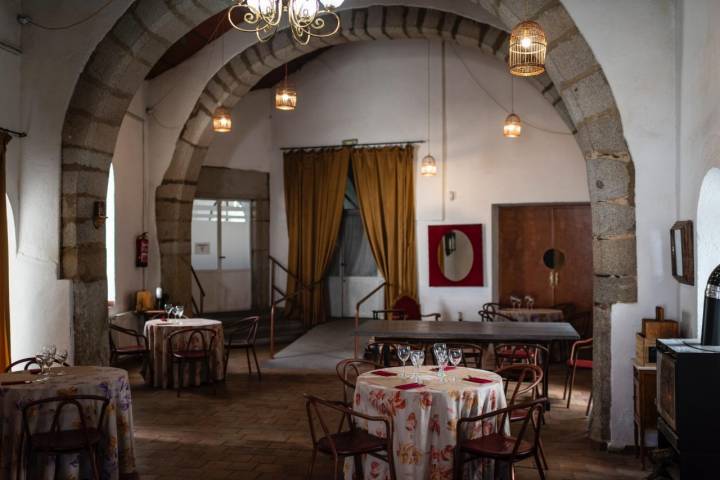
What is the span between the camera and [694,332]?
4.34m

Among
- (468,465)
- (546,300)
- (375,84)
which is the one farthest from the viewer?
(375,84)

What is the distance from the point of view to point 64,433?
3.92m

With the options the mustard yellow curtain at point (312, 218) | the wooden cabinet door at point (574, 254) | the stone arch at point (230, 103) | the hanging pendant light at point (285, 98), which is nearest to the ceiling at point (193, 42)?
the stone arch at point (230, 103)

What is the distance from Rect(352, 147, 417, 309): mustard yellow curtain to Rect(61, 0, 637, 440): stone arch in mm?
2430

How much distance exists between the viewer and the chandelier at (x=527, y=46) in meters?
4.39

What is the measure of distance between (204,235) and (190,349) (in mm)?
4234

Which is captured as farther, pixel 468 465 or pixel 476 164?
pixel 476 164

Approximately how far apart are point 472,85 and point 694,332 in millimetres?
6678

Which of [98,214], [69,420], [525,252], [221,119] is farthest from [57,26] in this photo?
[525,252]

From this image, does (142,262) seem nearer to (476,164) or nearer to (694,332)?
(476,164)

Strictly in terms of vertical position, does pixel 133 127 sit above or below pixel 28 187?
above

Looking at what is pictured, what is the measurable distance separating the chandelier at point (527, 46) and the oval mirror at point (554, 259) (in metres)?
5.77

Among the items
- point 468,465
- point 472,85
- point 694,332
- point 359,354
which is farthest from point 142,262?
point 694,332

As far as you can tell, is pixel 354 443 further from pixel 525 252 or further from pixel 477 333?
pixel 525 252
